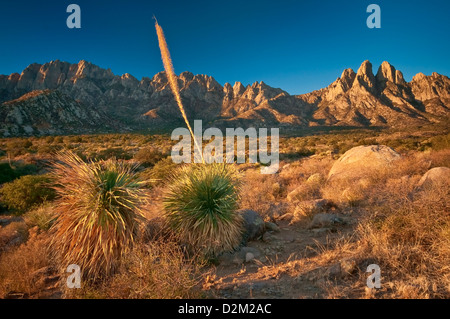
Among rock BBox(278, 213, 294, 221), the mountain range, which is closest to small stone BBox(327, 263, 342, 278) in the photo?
rock BBox(278, 213, 294, 221)

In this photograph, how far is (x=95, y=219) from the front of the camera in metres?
4.04

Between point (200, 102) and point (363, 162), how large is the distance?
11052cm

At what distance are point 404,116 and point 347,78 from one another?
49.4m

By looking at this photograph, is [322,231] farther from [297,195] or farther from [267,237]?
[297,195]

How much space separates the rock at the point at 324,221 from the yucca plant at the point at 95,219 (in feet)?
15.3

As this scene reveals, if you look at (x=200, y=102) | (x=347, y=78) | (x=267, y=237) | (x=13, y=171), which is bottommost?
(x=267, y=237)

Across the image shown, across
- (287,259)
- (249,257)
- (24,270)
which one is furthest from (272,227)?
(24,270)

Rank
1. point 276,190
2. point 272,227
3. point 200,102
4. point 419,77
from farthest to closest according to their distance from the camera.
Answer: point 200,102
point 419,77
point 276,190
point 272,227

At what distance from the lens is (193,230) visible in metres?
5.16

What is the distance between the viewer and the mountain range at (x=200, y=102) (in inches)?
2464

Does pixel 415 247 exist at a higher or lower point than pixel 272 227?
higher

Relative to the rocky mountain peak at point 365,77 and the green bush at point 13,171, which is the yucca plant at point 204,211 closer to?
the green bush at point 13,171

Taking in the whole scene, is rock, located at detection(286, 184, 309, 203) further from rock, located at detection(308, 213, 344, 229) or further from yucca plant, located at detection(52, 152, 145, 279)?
yucca plant, located at detection(52, 152, 145, 279)
